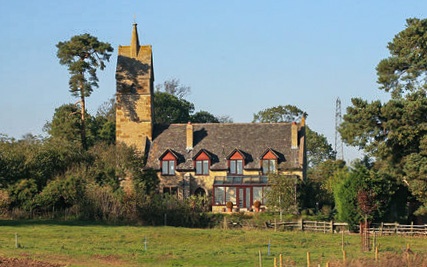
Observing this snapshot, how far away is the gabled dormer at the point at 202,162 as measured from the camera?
237ft

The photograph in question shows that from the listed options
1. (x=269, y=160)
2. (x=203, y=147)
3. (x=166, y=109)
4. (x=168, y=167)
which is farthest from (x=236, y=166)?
(x=166, y=109)

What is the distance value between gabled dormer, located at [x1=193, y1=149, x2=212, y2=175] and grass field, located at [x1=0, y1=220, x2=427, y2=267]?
17360mm

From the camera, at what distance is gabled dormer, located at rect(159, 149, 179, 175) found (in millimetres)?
72375

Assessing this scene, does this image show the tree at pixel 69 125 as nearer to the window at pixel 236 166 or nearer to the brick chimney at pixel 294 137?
the window at pixel 236 166

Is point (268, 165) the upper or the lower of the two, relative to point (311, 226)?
upper

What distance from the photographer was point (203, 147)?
7369 centimetres

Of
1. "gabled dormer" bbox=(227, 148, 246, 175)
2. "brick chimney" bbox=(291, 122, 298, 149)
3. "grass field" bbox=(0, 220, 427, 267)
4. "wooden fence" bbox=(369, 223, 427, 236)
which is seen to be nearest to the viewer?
"grass field" bbox=(0, 220, 427, 267)

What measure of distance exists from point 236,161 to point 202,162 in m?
3.08

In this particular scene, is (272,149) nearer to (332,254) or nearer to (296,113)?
(332,254)

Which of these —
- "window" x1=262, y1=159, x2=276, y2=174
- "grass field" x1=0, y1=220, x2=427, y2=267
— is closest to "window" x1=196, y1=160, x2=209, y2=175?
"window" x1=262, y1=159, x2=276, y2=174

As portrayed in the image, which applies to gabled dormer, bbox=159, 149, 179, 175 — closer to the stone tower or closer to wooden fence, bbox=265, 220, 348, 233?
the stone tower

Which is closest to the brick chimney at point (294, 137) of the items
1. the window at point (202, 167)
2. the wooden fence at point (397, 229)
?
the window at point (202, 167)

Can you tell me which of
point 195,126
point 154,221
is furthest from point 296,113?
point 154,221

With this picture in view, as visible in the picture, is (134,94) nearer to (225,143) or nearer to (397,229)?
(225,143)
